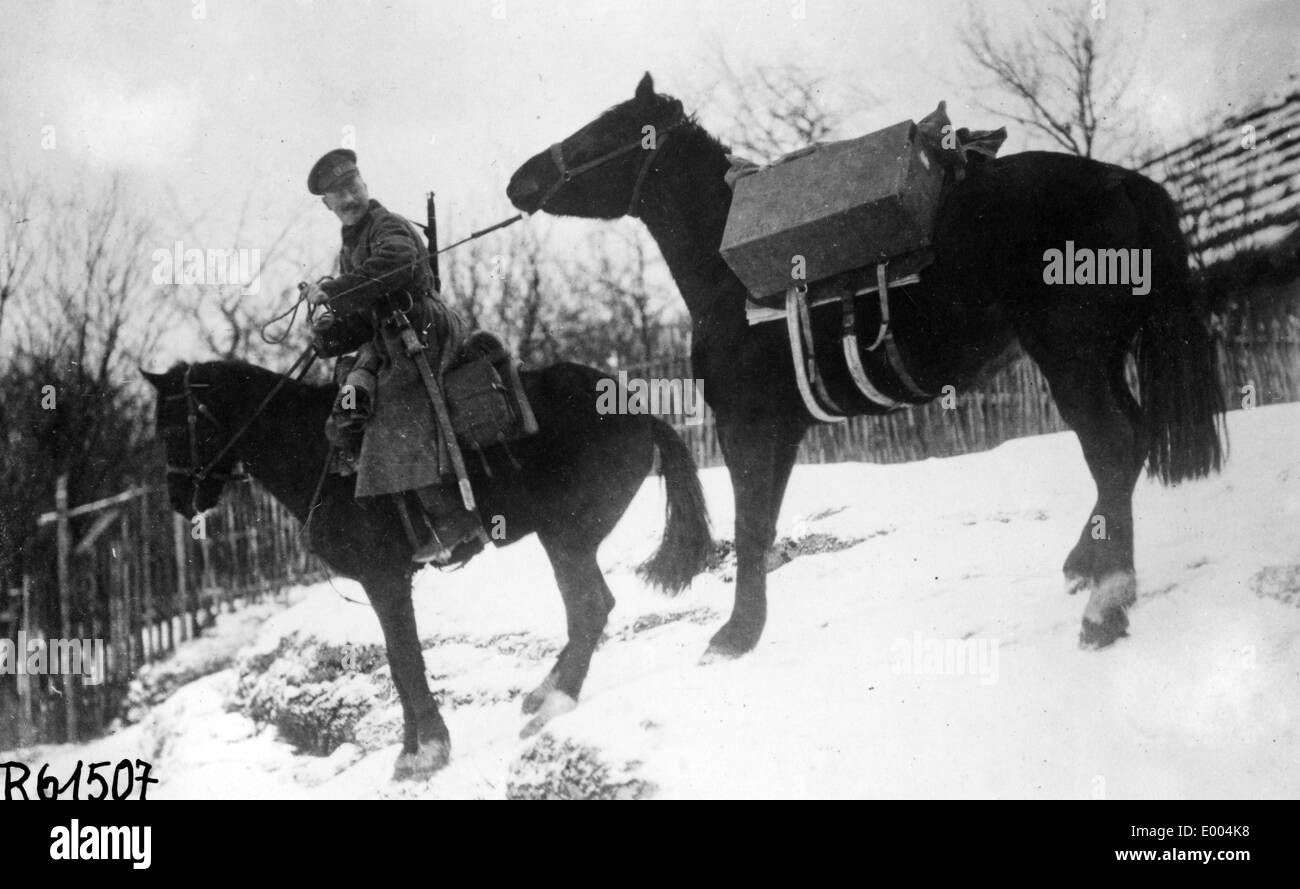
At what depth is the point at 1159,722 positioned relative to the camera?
3.03 meters

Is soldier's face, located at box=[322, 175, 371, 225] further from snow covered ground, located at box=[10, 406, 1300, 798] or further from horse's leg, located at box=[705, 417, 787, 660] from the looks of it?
snow covered ground, located at box=[10, 406, 1300, 798]

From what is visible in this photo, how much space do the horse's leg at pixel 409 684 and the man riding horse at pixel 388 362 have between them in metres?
0.20

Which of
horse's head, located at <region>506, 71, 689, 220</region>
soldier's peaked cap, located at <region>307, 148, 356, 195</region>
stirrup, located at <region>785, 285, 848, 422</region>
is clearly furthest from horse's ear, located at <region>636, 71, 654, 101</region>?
soldier's peaked cap, located at <region>307, 148, 356, 195</region>

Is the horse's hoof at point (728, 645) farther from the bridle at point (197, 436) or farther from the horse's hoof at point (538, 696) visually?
the bridle at point (197, 436)

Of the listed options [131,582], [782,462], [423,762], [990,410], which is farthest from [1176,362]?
[131,582]

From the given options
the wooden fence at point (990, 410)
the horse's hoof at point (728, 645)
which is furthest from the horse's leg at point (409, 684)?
the wooden fence at point (990, 410)

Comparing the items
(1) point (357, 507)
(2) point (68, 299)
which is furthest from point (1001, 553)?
(2) point (68, 299)

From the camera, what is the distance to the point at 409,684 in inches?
160

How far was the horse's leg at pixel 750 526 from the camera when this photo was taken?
3.84m

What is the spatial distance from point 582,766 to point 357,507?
1587 millimetres

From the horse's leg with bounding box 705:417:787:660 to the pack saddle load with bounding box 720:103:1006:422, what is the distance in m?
0.26

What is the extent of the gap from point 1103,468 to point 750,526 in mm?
1284
